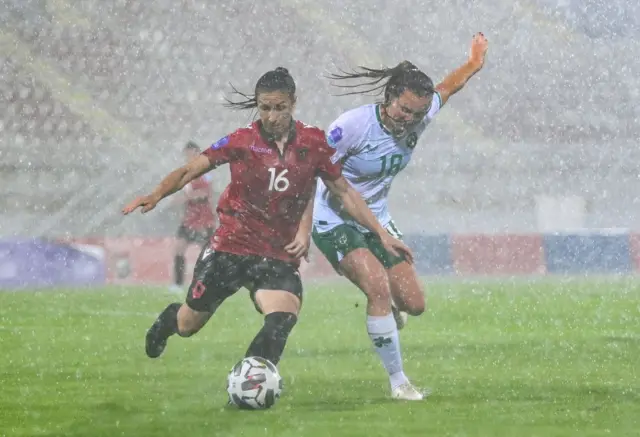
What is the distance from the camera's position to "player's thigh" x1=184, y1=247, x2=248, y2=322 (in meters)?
6.38

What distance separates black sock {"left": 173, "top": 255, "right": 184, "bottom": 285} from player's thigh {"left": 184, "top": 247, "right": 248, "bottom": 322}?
10.2 meters

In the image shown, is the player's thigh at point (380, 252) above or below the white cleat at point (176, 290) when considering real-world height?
below

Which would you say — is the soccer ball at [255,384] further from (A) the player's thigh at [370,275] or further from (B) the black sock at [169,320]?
(B) the black sock at [169,320]

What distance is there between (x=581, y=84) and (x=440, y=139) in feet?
22.7

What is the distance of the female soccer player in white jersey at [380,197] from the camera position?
6680mm

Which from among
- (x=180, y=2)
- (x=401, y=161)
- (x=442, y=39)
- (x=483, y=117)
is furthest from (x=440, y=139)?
(x=401, y=161)

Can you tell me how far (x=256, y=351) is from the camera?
6.10 m

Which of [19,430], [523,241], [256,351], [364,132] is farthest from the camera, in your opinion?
[523,241]

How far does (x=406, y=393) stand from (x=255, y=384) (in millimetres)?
988

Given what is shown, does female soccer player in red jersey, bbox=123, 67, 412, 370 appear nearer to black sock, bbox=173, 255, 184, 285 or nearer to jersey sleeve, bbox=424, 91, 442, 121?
jersey sleeve, bbox=424, 91, 442, 121

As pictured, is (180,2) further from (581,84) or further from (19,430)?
(19,430)

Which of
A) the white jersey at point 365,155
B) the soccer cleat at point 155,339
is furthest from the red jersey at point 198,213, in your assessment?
the white jersey at point 365,155

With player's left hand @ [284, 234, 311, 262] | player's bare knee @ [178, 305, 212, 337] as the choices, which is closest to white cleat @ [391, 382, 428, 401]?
player's left hand @ [284, 234, 311, 262]

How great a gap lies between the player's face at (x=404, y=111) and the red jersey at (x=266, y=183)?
1.68 feet
